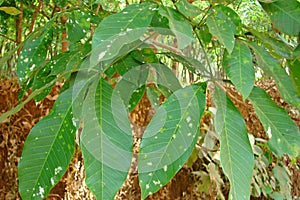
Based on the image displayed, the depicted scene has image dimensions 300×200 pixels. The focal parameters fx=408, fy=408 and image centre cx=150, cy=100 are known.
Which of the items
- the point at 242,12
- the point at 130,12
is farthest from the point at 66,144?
the point at 242,12

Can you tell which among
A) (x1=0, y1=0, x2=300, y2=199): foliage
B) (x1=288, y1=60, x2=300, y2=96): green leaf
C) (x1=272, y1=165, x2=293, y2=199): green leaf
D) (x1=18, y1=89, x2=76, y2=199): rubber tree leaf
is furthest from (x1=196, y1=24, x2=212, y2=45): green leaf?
(x1=272, y1=165, x2=293, y2=199): green leaf

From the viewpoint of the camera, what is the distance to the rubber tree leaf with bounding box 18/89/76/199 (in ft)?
1.40

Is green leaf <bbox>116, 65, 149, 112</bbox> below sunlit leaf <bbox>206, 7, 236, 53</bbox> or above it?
below

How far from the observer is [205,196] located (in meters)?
2.29

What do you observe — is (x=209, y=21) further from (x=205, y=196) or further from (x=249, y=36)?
(x=205, y=196)

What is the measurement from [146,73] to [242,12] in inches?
99.6

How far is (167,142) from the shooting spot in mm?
422

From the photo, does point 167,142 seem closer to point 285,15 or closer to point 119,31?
point 119,31

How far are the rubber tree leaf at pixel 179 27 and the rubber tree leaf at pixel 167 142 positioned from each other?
3.1 inches

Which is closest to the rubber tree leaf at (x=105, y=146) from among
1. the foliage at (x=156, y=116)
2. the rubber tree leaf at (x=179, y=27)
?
the foliage at (x=156, y=116)

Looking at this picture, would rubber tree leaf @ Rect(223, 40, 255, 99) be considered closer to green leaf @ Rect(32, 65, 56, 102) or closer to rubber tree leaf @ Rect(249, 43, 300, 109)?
rubber tree leaf @ Rect(249, 43, 300, 109)

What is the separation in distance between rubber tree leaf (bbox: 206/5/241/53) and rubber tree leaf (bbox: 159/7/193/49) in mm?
38

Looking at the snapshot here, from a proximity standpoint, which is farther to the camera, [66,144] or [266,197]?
[266,197]

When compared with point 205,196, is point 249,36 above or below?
above
